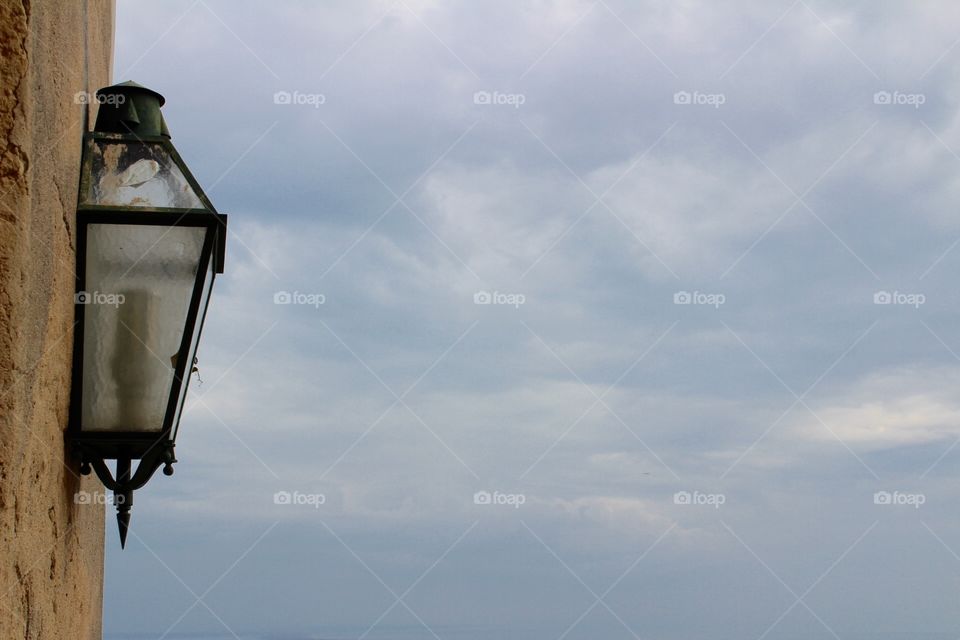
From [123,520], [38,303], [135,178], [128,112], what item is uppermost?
[128,112]

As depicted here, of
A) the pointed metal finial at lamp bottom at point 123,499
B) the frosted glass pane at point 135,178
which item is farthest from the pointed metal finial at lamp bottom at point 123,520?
the frosted glass pane at point 135,178

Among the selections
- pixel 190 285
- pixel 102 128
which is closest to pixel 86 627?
pixel 190 285

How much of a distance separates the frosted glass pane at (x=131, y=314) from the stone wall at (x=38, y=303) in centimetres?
9

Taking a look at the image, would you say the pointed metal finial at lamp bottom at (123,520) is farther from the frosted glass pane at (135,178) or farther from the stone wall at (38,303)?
the frosted glass pane at (135,178)

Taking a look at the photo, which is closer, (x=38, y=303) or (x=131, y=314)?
(x=38, y=303)

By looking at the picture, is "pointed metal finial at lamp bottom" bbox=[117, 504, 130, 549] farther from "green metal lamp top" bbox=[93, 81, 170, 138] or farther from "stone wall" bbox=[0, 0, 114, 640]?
"green metal lamp top" bbox=[93, 81, 170, 138]

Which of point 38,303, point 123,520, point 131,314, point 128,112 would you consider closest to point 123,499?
point 123,520

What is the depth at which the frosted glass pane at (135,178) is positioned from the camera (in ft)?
8.65

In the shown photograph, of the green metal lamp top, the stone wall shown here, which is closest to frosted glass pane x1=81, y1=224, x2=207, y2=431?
the stone wall

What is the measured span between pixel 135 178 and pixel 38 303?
2.26ft

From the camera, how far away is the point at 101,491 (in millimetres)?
3375

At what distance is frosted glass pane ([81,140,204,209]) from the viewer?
2.64m

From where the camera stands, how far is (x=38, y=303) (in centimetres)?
210

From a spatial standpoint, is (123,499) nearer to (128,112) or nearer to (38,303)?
(38,303)
